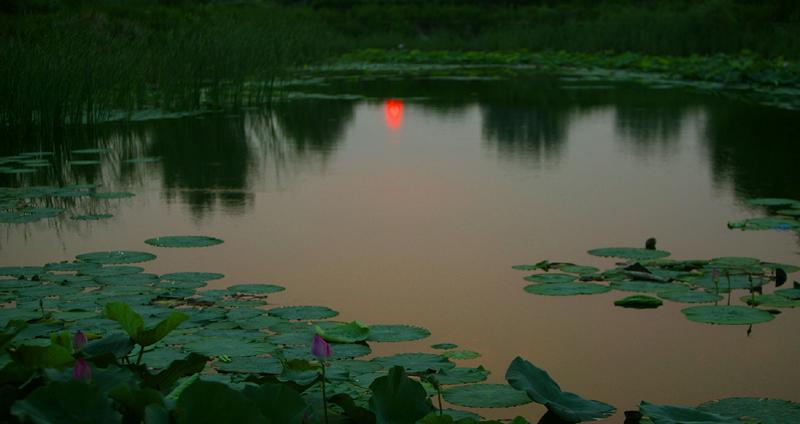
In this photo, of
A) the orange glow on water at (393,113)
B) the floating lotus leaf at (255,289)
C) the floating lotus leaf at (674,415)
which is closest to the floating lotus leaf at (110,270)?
the floating lotus leaf at (255,289)

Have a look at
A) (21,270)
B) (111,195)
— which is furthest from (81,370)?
(111,195)

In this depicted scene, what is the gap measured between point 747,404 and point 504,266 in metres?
1.77

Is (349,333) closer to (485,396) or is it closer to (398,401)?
(485,396)

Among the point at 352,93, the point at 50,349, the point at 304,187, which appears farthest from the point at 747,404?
the point at 352,93

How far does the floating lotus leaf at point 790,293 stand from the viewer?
386cm

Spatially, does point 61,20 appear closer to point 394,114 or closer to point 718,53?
point 394,114

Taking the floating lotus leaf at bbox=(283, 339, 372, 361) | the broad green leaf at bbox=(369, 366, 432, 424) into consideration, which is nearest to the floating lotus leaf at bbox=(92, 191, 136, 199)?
the floating lotus leaf at bbox=(283, 339, 372, 361)

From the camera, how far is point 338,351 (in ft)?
10.4

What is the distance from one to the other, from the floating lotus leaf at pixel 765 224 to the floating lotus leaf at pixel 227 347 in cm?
289

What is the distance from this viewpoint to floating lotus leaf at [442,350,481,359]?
315cm

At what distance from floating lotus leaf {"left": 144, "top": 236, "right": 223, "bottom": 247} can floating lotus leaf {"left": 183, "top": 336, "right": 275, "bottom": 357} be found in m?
1.57

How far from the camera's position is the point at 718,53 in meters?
17.6

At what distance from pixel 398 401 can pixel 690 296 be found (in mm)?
2114

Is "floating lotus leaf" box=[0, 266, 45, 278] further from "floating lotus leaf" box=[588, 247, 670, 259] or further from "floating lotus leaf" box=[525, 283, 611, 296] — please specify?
"floating lotus leaf" box=[588, 247, 670, 259]
